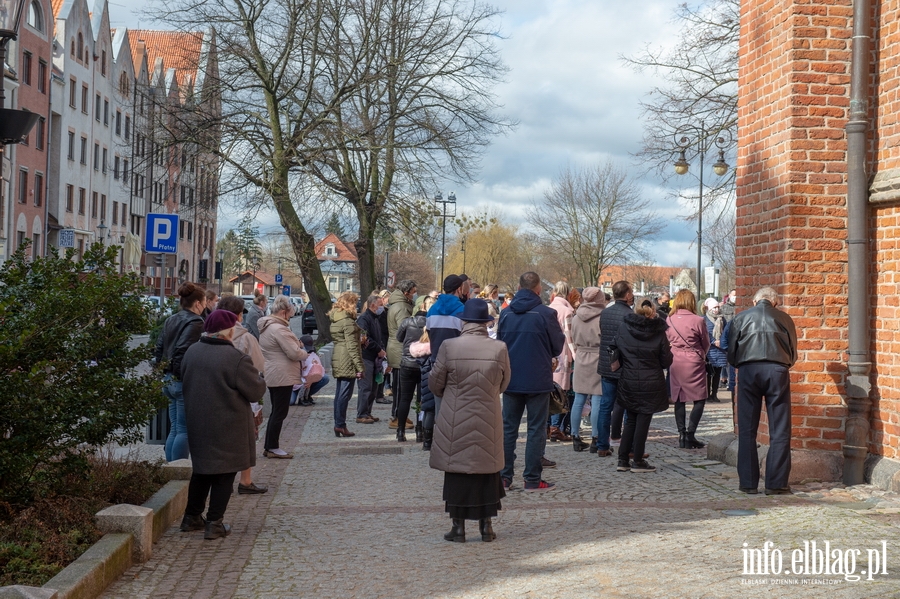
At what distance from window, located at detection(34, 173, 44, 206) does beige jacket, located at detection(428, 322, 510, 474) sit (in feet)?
154

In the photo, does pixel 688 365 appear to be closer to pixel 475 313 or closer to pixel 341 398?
pixel 341 398

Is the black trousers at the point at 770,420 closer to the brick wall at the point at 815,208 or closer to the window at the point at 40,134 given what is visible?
the brick wall at the point at 815,208

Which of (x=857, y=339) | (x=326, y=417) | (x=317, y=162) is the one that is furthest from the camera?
(x=317, y=162)

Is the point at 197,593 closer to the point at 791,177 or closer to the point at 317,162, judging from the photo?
the point at 791,177

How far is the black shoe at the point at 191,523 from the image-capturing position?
7.51 m

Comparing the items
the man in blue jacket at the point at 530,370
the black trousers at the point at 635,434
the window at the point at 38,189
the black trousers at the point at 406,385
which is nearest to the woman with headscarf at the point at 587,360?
the black trousers at the point at 635,434

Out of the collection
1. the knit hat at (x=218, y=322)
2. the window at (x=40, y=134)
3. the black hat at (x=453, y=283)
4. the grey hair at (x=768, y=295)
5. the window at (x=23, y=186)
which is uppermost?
the window at (x=40, y=134)

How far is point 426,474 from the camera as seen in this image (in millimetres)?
10273

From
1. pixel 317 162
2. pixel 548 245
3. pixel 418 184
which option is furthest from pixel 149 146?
pixel 548 245

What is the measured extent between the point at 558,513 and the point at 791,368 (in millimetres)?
Answer: 3007

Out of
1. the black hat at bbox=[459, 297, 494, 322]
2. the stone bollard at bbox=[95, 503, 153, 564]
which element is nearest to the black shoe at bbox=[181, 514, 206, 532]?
the stone bollard at bbox=[95, 503, 153, 564]

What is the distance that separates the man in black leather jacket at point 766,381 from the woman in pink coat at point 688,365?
324cm

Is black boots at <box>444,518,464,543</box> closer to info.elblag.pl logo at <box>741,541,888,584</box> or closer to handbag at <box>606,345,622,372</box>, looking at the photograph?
info.elblag.pl logo at <box>741,541,888,584</box>

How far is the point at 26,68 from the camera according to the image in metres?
46.3
